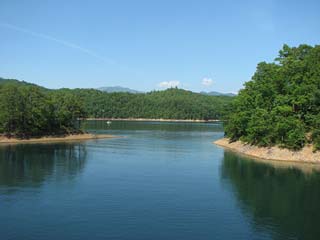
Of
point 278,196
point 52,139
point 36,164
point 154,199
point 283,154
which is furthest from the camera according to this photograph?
point 52,139

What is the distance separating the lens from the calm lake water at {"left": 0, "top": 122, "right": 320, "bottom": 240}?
88.2 ft

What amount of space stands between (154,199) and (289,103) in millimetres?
39930

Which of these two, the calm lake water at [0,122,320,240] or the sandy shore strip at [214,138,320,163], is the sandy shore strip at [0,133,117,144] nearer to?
the calm lake water at [0,122,320,240]

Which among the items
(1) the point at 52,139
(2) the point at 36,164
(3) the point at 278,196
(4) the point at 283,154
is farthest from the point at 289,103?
(1) the point at 52,139

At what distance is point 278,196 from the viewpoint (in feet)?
126

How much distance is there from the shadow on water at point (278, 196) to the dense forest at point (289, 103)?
810 centimetres

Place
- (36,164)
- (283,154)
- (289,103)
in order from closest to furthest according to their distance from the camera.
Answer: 1. (36,164)
2. (283,154)
3. (289,103)

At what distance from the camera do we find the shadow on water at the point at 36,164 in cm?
4412

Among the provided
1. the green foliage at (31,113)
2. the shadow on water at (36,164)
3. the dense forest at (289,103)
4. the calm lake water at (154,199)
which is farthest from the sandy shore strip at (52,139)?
the dense forest at (289,103)

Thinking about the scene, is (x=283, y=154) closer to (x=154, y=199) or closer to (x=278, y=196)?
(x=278, y=196)

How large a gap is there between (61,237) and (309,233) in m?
16.7

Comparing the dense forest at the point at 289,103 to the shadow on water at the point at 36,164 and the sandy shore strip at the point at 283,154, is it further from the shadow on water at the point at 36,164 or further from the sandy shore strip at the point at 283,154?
the shadow on water at the point at 36,164

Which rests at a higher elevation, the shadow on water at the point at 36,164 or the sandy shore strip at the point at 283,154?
the sandy shore strip at the point at 283,154

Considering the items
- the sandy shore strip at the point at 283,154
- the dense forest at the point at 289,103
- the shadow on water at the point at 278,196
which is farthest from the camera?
the dense forest at the point at 289,103
